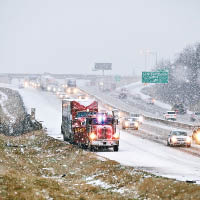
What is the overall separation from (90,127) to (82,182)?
47.1ft

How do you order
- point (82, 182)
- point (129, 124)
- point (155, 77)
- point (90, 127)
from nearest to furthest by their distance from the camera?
1. point (82, 182)
2. point (90, 127)
3. point (129, 124)
4. point (155, 77)

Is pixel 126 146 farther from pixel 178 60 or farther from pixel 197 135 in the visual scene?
pixel 178 60

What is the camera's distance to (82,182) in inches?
965

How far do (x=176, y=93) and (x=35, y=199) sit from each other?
401 ft

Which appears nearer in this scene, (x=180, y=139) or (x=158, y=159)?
(x=158, y=159)

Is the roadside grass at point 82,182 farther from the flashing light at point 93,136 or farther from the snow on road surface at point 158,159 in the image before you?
the flashing light at point 93,136

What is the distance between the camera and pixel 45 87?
183250 millimetres

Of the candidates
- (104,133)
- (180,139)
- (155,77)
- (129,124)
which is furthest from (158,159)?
(155,77)

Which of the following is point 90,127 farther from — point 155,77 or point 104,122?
point 155,77

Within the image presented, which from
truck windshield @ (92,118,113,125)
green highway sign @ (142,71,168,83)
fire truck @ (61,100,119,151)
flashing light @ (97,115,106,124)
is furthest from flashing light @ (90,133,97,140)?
green highway sign @ (142,71,168,83)

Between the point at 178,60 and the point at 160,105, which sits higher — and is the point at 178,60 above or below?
above

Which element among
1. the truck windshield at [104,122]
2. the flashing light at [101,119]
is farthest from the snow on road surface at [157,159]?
the flashing light at [101,119]

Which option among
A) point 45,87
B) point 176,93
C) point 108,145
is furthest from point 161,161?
point 45,87

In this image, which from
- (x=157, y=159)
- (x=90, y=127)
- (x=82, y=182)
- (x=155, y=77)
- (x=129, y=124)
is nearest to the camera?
(x=82, y=182)
